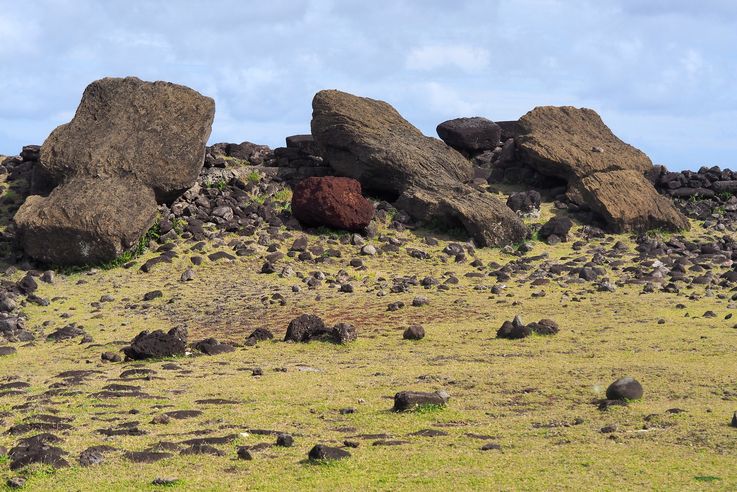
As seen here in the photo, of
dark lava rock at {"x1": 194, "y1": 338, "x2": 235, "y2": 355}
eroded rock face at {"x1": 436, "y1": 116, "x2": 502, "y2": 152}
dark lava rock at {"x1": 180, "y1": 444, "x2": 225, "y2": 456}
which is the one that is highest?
eroded rock face at {"x1": 436, "y1": 116, "x2": 502, "y2": 152}

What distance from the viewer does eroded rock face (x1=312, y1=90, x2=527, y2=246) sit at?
24188 mm

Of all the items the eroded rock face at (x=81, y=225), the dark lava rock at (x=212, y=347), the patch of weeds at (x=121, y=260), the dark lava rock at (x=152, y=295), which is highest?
the eroded rock face at (x=81, y=225)

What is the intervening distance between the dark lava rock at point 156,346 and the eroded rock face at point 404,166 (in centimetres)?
1120

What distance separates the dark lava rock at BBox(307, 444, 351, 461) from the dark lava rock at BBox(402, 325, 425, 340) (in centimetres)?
690

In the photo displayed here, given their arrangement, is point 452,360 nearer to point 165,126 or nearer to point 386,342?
point 386,342

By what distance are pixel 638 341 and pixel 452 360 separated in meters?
3.11

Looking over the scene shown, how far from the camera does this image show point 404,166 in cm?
2544

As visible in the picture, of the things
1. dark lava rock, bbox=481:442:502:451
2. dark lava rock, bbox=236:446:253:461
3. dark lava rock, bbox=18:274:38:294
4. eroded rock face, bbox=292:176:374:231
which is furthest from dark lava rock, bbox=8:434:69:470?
eroded rock face, bbox=292:176:374:231

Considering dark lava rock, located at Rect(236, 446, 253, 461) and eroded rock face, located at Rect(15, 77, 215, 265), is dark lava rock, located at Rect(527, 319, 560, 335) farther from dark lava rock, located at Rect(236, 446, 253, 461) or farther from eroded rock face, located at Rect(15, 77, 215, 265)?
eroded rock face, located at Rect(15, 77, 215, 265)

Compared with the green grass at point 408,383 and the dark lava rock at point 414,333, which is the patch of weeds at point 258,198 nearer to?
the green grass at point 408,383

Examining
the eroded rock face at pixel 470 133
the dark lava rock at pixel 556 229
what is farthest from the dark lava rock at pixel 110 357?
the eroded rock face at pixel 470 133

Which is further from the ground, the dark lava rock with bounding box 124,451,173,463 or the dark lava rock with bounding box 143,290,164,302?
the dark lava rock with bounding box 143,290,164,302

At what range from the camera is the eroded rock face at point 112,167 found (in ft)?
68.5

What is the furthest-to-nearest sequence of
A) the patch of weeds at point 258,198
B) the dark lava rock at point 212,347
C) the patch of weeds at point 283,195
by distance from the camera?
1. the patch of weeds at point 283,195
2. the patch of weeds at point 258,198
3. the dark lava rock at point 212,347
